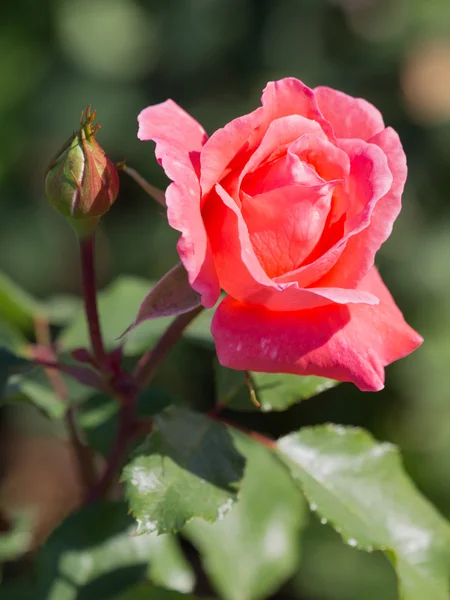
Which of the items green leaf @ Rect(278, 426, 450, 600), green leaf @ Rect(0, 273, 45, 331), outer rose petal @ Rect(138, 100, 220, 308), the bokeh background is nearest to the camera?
outer rose petal @ Rect(138, 100, 220, 308)

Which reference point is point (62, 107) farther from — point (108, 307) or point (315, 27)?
point (108, 307)

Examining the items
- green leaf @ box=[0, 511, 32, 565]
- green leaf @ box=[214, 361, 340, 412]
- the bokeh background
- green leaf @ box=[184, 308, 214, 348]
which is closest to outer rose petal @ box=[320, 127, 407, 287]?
green leaf @ box=[214, 361, 340, 412]

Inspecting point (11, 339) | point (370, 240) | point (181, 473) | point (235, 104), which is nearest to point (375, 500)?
point (181, 473)

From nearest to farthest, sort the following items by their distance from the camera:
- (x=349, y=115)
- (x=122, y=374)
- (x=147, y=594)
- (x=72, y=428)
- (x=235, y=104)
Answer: (x=349, y=115)
(x=122, y=374)
(x=147, y=594)
(x=72, y=428)
(x=235, y=104)

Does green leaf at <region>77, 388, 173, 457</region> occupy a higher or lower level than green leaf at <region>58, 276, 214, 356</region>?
lower

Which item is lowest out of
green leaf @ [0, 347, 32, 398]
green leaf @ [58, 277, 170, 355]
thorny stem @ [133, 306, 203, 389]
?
green leaf @ [58, 277, 170, 355]

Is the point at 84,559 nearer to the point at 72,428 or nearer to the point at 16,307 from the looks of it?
the point at 72,428

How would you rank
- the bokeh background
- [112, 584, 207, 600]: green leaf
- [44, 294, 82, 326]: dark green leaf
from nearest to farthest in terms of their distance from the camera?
[112, 584, 207, 600]: green leaf
[44, 294, 82, 326]: dark green leaf
the bokeh background

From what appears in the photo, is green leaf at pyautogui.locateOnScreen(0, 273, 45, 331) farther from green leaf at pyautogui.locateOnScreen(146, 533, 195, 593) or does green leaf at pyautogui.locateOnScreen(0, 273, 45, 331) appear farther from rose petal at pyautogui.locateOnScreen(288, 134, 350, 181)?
rose petal at pyautogui.locateOnScreen(288, 134, 350, 181)
